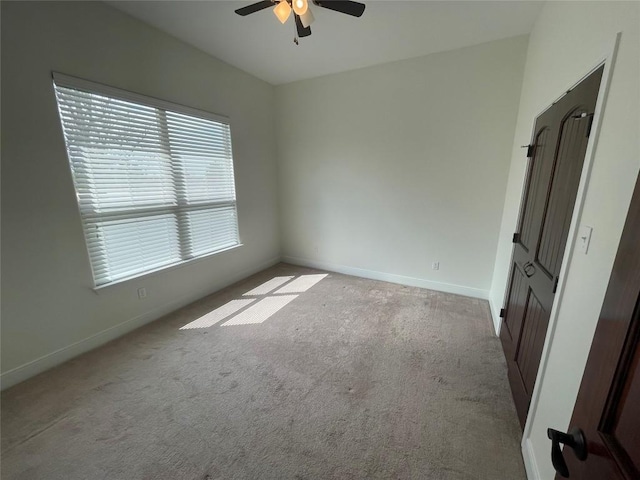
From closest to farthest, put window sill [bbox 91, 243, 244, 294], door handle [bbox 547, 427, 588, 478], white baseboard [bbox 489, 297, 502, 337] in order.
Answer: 1. door handle [bbox 547, 427, 588, 478]
2. window sill [bbox 91, 243, 244, 294]
3. white baseboard [bbox 489, 297, 502, 337]

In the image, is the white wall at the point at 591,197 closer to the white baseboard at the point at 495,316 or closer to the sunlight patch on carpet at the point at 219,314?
the white baseboard at the point at 495,316

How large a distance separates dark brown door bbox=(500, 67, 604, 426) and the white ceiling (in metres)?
1.15

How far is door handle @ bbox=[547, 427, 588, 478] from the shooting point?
22.2 inches

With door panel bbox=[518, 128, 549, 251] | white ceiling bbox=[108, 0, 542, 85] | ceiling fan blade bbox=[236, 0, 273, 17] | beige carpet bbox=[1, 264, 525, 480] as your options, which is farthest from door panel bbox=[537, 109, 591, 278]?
ceiling fan blade bbox=[236, 0, 273, 17]

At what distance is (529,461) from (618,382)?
129 cm

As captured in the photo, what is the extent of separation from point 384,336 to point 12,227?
2.99m

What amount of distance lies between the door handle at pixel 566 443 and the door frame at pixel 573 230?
0.82 m

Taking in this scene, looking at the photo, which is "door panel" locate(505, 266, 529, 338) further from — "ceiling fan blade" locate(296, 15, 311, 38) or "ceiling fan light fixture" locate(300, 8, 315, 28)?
"ceiling fan blade" locate(296, 15, 311, 38)

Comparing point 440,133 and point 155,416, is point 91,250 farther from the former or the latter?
point 440,133

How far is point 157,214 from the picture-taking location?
8.77 ft

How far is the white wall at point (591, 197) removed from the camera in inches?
33.9

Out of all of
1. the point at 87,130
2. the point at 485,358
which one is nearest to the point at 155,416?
the point at 87,130

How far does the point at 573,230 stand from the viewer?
1.14 metres

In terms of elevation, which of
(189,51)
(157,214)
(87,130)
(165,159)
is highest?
(189,51)
